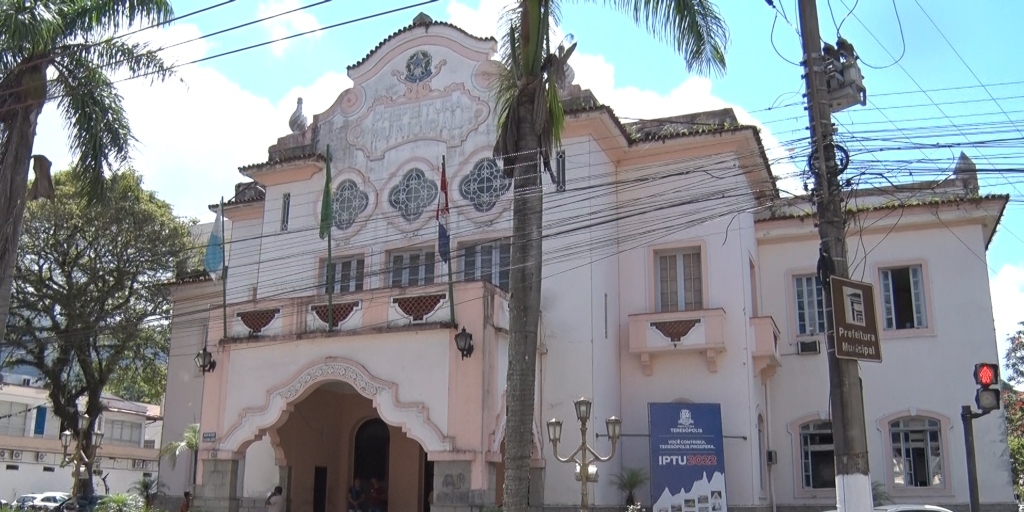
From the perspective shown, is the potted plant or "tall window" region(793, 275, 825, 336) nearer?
the potted plant

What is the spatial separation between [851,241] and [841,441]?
38.8ft

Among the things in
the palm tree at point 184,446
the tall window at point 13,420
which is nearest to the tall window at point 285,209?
the palm tree at point 184,446

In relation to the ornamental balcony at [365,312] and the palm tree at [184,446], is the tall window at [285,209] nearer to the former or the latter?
the ornamental balcony at [365,312]

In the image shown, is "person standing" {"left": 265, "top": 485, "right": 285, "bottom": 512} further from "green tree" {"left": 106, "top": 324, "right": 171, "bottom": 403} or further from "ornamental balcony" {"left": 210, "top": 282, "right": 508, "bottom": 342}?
"green tree" {"left": 106, "top": 324, "right": 171, "bottom": 403}

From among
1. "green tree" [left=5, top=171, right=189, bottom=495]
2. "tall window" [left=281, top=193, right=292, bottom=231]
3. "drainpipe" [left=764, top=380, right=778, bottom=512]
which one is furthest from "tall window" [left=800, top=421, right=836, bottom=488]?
"green tree" [left=5, top=171, right=189, bottom=495]

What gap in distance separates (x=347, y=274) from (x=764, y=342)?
9.13 meters

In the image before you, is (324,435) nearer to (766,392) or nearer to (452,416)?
(452,416)

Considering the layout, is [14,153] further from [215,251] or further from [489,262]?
[489,262]

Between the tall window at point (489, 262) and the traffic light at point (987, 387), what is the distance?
9.61 m

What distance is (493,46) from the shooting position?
20.5 metres

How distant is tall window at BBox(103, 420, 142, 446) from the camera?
5428 centimetres

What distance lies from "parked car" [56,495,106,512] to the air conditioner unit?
16.4m

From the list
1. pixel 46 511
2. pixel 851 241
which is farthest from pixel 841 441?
pixel 46 511

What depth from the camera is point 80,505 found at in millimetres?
24859
